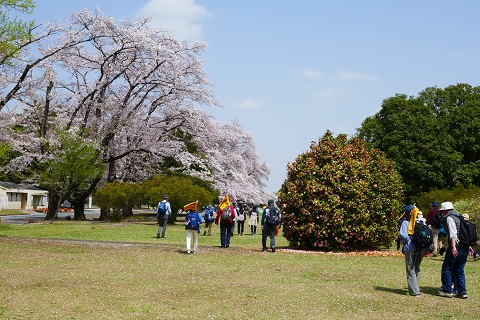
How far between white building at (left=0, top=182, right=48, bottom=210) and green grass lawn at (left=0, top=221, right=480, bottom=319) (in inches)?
2017

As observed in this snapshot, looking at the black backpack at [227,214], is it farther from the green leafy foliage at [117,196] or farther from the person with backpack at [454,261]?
the green leafy foliage at [117,196]

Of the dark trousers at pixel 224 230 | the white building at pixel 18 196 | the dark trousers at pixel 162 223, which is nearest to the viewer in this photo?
the dark trousers at pixel 224 230

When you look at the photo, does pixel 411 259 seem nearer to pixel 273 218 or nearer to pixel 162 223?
pixel 273 218

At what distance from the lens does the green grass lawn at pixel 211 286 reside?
9195 millimetres

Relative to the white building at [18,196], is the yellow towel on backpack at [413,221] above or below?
below

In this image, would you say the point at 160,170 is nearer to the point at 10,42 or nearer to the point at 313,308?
the point at 10,42

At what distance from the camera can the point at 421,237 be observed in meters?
11.2

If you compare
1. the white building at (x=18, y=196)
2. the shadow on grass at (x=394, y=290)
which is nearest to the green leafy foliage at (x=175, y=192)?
the shadow on grass at (x=394, y=290)

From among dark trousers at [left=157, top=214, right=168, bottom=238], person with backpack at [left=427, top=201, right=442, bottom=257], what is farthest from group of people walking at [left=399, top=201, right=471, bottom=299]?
dark trousers at [left=157, top=214, right=168, bottom=238]

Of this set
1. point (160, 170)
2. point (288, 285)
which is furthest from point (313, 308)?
point (160, 170)

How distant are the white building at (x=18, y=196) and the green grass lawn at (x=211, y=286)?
51.2 metres

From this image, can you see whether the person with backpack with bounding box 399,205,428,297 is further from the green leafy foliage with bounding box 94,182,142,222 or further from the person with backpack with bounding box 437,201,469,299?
the green leafy foliage with bounding box 94,182,142,222

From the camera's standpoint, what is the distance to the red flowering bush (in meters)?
20.7

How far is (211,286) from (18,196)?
6779cm
